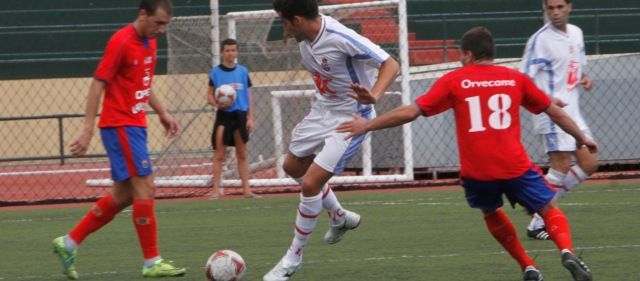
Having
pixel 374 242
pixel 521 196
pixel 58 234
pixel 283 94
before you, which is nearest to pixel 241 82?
pixel 283 94

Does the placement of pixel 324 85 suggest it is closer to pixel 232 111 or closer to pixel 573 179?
pixel 573 179

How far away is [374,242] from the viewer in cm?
959

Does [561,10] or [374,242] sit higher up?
[561,10]

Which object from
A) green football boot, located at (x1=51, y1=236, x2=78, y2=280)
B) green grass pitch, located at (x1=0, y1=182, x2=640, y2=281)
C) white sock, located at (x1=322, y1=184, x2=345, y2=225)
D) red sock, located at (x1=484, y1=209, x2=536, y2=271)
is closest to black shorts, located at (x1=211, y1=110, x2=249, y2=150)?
green grass pitch, located at (x1=0, y1=182, x2=640, y2=281)

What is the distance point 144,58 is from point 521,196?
257 centimetres

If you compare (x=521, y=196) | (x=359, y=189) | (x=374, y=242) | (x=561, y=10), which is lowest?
(x=359, y=189)

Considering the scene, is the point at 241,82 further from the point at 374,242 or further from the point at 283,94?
the point at 374,242

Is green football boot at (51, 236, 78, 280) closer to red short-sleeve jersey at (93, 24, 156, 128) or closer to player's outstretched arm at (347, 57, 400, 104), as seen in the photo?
red short-sleeve jersey at (93, 24, 156, 128)

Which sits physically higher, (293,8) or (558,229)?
(293,8)

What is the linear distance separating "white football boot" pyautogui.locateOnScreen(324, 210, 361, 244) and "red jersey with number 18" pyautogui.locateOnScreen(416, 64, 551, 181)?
217cm

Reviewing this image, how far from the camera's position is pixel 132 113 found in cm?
789

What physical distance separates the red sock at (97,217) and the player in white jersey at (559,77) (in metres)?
3.48

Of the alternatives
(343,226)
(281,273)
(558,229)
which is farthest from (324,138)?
(558,229)

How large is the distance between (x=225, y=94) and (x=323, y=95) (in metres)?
6.00
